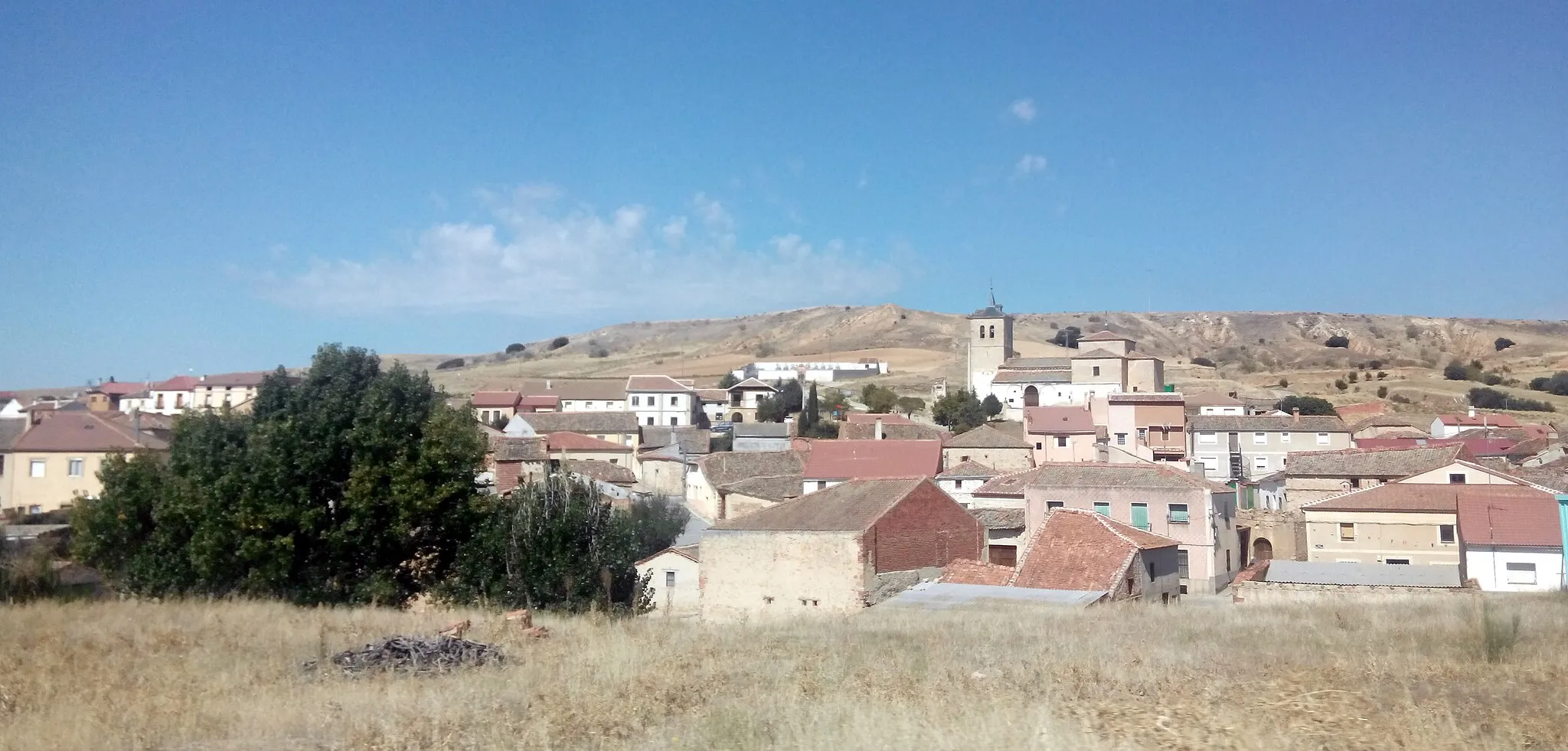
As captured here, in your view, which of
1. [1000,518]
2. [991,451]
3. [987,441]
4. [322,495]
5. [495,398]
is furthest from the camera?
[495,398]

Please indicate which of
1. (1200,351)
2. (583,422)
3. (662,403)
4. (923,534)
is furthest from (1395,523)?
(1200,351)

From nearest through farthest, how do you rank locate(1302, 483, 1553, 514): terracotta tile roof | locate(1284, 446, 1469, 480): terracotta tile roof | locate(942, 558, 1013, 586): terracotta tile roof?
locate(942, 558, 1013, 586): terracotta tile roof < locate(1302, 483, 1553, 514): terracotta tile roof < locate(1284, 446, 1469, 480): terracotta tile roof

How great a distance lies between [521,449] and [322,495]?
2999cm

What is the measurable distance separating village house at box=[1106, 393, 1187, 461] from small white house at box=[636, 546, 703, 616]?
102ft

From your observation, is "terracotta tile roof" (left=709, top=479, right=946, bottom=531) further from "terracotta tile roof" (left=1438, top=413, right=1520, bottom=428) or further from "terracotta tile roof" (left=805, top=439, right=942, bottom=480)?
"terracotta tile roof" (left=1438, top=413, right=1520, bottom=428)

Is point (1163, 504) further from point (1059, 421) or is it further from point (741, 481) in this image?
point (1059, 421)

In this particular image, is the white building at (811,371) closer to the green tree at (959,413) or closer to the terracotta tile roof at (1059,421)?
the green tree at (959,413)

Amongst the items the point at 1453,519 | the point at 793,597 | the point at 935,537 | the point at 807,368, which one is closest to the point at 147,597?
the point at 793,597

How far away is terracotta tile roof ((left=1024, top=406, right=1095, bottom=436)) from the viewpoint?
56062 millimetres

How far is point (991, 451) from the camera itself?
51.7 metres

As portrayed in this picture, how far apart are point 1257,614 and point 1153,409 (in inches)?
1613

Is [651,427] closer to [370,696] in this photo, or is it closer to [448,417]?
[448,417]

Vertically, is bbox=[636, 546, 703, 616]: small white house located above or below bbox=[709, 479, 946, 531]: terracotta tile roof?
below

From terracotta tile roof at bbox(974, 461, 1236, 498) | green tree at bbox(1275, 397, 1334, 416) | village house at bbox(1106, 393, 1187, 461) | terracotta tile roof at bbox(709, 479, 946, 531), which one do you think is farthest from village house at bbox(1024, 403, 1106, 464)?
green tree at bbox(1275, 397, 1334, 416)
